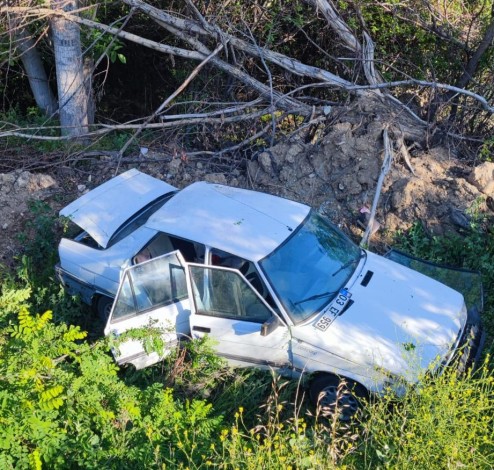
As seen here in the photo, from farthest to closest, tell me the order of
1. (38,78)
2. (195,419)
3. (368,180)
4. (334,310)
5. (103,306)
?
(38,78), (368,180), (103,306), (334,310), (195,419)

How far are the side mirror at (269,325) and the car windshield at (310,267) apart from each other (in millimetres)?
162

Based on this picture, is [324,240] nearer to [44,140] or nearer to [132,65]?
[44,140]

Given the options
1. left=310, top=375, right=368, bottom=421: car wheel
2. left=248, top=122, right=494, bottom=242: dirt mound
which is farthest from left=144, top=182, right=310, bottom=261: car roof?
left=248, top=122, right=494, bottom=242: dirt mound

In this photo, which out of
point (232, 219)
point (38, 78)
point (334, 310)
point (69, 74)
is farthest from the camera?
point (38, 78)

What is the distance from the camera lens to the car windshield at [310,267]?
17.2ft

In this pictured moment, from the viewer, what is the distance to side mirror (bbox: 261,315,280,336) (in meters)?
5.00

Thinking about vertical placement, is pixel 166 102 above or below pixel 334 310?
above

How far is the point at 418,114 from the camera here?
8.70 m

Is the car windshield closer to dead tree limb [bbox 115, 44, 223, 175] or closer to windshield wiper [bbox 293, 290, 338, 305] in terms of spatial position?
windshield wiper [bbox 293, 290, 338, 305]

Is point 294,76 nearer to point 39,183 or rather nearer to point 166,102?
point 166,102

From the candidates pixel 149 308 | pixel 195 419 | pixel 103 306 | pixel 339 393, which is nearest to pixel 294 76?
pixel 103 306

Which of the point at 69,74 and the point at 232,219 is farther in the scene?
the point at 69,74

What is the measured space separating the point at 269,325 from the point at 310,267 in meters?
0.76

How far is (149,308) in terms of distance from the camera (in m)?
5.48
